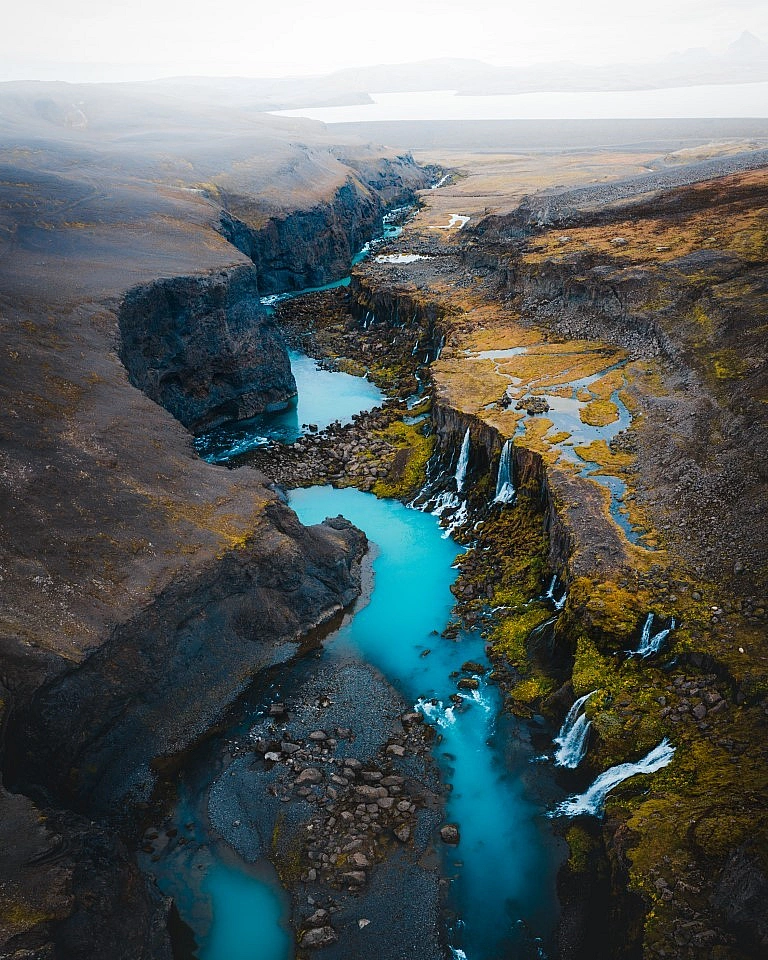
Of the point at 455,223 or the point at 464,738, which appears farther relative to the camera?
the point at 455,223

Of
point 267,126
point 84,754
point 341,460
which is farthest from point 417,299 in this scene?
point 267,126

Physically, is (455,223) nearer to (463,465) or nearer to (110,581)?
(463,465)

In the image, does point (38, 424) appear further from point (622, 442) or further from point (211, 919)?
point (622, 442)

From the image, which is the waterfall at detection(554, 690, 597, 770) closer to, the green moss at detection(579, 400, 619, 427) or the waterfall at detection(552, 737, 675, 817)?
the waterfall at detection(552, 737, 675, 817)

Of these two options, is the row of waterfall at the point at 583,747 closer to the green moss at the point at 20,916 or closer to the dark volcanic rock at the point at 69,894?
the dark volcanic rock at the point at 69,894

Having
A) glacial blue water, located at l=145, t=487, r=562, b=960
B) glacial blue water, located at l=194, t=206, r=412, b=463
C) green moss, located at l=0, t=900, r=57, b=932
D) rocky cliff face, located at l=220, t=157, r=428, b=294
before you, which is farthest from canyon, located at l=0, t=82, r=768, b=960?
rocky cliff face, located at l=220, t=157, r=428, b=294

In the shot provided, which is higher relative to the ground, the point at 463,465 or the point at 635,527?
the point at 635,527

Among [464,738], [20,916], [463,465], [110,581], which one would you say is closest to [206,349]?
[463,465]
